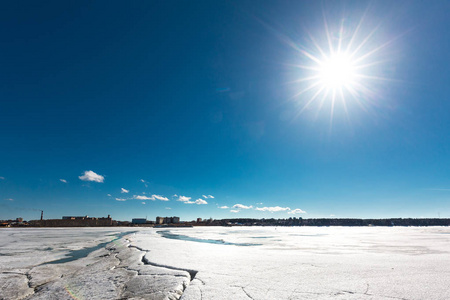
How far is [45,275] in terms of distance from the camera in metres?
4.54

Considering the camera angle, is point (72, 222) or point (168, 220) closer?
point (72, 222)

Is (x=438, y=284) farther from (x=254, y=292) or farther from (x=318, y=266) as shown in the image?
(x=254, y=292)

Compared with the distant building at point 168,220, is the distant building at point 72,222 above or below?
above

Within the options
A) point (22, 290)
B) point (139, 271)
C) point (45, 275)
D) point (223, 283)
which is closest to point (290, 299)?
point (223, 283)

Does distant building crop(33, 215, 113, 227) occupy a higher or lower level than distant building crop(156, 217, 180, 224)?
higher

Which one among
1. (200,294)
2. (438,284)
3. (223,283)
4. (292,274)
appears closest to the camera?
(200,294)

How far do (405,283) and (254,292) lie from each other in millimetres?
2414

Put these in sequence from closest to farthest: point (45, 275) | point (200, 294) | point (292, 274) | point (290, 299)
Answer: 1. point (290, 299)
2. point (200, 294)
3. point (292, 274)
4. point (45, 275)

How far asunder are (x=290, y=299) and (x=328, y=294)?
1.90 ft

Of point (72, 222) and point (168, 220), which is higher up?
point (72, 222)

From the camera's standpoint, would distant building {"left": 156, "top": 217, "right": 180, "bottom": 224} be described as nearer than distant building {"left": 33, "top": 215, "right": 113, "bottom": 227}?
No

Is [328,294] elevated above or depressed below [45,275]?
above

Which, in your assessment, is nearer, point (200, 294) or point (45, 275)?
point (200, 294)

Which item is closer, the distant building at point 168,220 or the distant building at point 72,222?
the distant building at point 72,222
